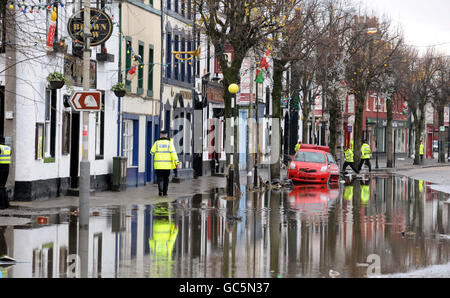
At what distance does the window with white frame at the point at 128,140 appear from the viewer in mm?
29375

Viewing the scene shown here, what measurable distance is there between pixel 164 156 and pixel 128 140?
5912mm

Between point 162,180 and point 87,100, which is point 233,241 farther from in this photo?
point 162,180

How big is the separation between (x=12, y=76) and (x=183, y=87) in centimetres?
1613

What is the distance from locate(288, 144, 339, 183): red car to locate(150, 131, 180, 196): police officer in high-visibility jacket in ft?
33.2

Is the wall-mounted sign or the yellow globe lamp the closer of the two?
the wall-mounted sign

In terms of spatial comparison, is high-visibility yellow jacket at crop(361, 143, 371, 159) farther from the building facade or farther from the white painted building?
the white painted building

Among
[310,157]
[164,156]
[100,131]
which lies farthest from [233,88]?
[310,157]

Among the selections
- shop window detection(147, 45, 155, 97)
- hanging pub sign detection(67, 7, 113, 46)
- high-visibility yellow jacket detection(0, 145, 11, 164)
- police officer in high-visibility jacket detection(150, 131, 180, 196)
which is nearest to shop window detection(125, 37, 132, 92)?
shop window detection(147, 45, 155, 97)

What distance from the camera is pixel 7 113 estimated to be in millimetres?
20766

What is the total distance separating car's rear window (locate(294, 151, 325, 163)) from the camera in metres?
34.7

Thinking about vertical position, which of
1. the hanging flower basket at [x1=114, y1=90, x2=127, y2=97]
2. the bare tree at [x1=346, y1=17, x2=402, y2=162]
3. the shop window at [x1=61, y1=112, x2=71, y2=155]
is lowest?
the shop window at [x1=61, y1=112, x2=71, y2=155]

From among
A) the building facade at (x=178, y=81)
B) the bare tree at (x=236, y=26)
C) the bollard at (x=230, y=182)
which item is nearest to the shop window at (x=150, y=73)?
the building facade at (x=178, y=81)
